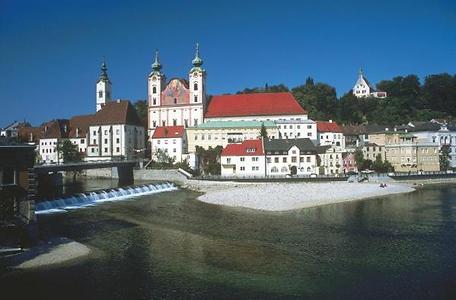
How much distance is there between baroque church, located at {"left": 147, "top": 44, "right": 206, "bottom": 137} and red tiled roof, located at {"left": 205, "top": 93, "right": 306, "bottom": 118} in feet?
10.9

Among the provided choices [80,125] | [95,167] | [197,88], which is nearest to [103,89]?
[80,125]

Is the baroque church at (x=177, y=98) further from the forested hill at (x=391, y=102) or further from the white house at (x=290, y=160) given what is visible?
the forested hill at (x=391, y=102)

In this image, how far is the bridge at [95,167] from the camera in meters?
58.3

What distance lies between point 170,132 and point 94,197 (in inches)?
1437

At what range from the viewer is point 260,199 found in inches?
1998

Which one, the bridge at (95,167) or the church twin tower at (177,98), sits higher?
the church twin tower at (177,98)

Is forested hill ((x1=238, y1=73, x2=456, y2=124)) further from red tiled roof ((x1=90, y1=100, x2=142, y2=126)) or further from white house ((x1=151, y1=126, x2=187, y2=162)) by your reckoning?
red tiled roof ((x1=90, y1=100, x2=142, y2=126))

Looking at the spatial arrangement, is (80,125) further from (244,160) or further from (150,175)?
(244,160)

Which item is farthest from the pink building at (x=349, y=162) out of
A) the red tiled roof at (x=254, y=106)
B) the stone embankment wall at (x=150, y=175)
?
the stone embankment wall at (x=150, y=175)

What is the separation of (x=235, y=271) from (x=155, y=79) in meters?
78.5

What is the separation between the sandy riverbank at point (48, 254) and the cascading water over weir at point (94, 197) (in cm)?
1420

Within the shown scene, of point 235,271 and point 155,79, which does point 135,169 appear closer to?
point 155,79

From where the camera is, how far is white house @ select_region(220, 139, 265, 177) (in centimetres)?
7250

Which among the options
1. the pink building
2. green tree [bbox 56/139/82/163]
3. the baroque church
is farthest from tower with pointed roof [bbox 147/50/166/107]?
the pink building
